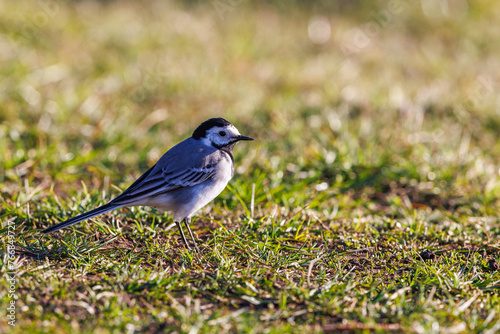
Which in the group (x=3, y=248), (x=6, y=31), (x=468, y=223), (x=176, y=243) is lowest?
(x=468, y=223)

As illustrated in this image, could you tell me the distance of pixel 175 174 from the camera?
4656mm

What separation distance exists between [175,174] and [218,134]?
0.59 metres

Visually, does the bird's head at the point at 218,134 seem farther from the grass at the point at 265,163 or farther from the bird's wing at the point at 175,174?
the grass at the point at 265,163

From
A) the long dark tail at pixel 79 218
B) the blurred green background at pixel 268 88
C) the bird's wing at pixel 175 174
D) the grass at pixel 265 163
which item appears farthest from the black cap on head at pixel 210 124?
the blurred green background at pixel 268 88

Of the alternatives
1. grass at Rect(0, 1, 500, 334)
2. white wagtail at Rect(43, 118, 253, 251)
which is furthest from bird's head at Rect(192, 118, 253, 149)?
grass at Rect(0, 1, 500, 334)

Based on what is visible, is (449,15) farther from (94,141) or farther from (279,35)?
(94,141)

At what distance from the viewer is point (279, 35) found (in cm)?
1064

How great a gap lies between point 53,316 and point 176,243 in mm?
1382

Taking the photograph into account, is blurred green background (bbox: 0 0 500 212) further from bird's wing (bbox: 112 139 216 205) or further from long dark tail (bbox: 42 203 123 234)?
long dark tail (bbox: 42 203 123 234)

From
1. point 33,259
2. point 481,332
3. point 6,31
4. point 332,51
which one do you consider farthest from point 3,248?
point 332,51

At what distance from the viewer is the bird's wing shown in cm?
449

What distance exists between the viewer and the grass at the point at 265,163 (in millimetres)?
3643

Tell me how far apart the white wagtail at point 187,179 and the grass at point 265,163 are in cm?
29

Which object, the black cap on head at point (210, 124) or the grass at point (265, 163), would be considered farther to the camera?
the black cap on head at point (210, 124)
